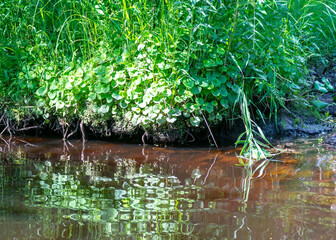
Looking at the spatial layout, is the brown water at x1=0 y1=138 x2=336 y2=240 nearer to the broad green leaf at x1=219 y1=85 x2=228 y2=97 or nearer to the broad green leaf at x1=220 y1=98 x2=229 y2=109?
the broad green leaf at x1=220 y1=98 x2=229 y2=109

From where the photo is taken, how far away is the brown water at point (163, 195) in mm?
1706

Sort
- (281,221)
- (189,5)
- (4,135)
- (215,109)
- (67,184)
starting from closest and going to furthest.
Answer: (281,221) → (67,184) → (189,5) → (215,109) → (4,135)

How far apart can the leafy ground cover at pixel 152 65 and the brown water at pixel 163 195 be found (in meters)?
0.40

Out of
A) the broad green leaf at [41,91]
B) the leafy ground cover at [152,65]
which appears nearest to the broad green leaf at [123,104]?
the leafy ground cover at [152,65]

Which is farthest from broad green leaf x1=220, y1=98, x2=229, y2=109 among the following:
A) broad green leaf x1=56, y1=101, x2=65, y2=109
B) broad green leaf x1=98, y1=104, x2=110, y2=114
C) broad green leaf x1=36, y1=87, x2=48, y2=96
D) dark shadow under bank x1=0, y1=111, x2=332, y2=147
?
broad green leaf x1=36, y1=87, x2=48, y2=96

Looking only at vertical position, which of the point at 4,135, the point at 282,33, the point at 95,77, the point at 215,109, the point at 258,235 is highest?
the point at 282,33

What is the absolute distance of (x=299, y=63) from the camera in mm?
3754

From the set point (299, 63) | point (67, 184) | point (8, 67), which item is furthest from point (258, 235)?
point (8, 67)

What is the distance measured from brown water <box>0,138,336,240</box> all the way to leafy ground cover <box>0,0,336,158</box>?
0.40 meters

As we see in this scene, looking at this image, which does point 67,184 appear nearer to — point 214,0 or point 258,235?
point 258,235

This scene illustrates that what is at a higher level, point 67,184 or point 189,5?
point 189,5

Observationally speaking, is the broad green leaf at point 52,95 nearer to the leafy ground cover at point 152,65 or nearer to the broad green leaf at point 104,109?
the leafy ground cover at point 152,65

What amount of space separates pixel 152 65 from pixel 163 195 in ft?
4.23

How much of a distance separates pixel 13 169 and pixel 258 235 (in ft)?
6.02
